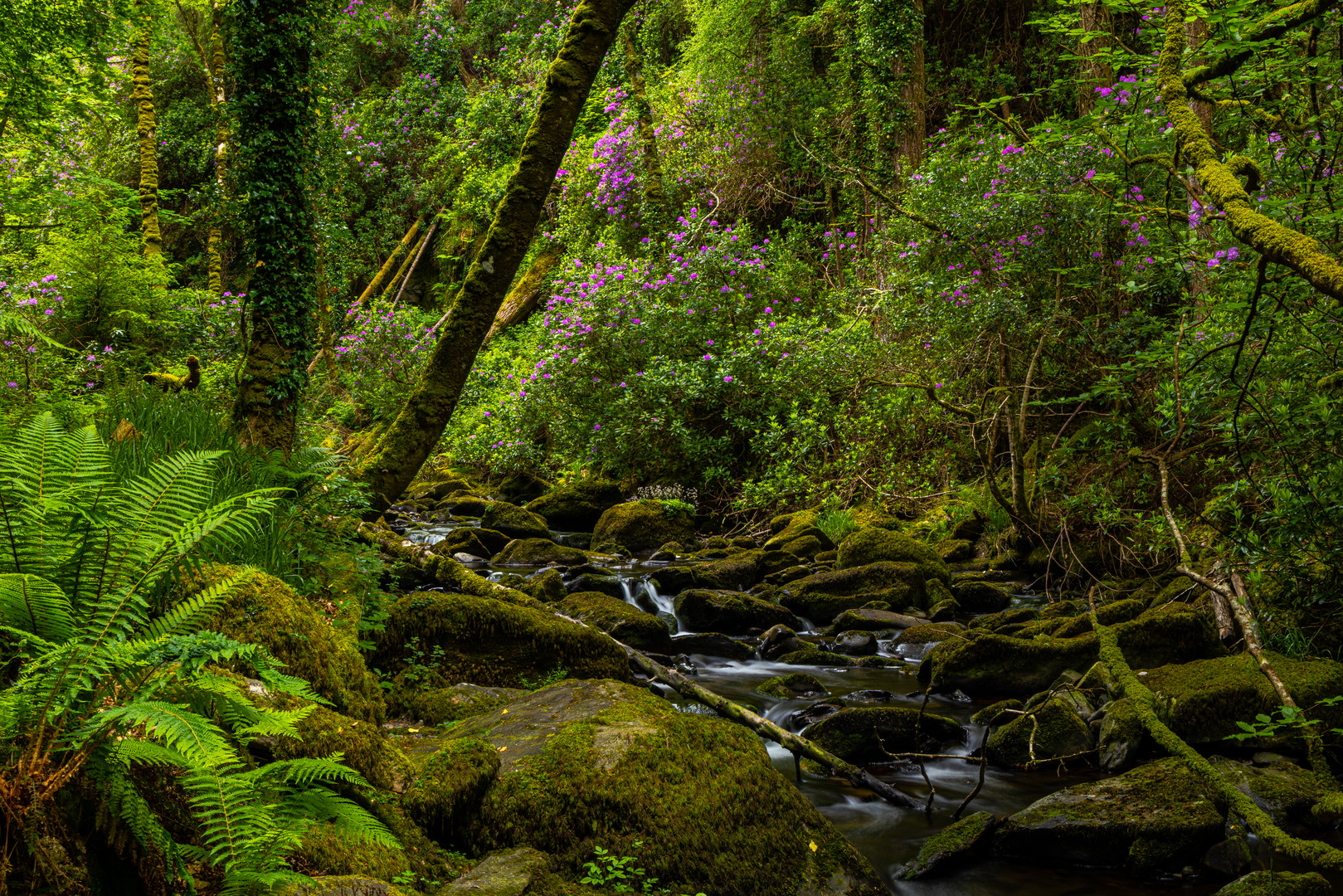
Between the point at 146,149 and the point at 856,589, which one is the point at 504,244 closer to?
the point at 856,589

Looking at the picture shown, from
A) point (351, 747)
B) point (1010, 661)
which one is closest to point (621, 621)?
point (1010, 661)

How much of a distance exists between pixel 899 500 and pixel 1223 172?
29.6 feet

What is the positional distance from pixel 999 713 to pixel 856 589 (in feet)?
10.2

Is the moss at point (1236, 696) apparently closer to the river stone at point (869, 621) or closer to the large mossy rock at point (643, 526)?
the river stone at point (869, 621)

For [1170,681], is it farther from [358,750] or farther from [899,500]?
[899,500]

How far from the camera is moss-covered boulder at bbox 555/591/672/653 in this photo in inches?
273

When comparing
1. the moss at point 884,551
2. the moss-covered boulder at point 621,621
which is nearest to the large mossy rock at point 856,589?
the moss at point 884,551

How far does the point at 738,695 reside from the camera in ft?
21.3

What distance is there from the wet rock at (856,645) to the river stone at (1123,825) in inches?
120

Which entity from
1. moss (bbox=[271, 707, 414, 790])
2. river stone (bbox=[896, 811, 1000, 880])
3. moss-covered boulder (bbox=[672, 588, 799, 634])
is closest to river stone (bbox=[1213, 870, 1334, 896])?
river stone (bbox=[896, 811, 1000, 880])

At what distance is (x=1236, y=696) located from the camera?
4957 millimetres

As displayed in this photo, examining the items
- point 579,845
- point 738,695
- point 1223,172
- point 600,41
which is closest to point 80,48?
point 600,41

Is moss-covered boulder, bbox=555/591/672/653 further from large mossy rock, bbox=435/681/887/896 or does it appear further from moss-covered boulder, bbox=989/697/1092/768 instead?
large mossy rock, bbox=435/681/887/896

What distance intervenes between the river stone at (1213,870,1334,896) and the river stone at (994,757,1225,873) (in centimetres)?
51
